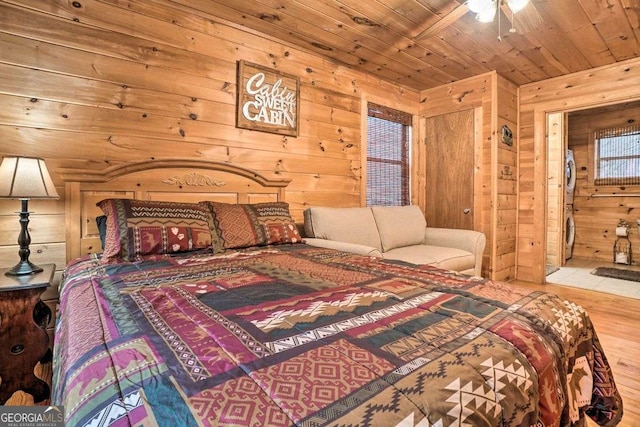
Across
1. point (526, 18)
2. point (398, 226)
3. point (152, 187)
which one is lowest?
point (398, 226)

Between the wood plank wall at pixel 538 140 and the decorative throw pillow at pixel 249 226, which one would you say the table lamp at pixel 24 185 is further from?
the wood plank wall at pixel 538 140

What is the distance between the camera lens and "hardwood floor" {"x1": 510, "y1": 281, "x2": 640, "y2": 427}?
168 centimetres

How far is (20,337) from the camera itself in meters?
1.49

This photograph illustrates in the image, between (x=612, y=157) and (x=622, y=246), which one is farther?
(x=612, y=157)

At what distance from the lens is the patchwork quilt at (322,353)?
0.57 metres

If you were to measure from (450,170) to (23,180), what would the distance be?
387cm

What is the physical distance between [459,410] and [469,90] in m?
3.94

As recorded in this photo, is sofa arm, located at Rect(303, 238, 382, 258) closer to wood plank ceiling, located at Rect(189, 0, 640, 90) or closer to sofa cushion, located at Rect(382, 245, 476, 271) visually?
sofa cushion, located at Rect(382, 245, 476, 271)

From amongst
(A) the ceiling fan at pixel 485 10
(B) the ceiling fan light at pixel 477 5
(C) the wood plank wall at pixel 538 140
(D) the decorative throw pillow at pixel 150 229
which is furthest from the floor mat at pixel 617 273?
(D) the decorative throw pillow at pixel 150 229

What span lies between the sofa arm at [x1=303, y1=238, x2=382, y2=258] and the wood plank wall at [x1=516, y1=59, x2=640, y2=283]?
2603 mm

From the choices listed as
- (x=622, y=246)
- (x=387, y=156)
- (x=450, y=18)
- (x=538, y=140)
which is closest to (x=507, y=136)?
(x=538, y=140)

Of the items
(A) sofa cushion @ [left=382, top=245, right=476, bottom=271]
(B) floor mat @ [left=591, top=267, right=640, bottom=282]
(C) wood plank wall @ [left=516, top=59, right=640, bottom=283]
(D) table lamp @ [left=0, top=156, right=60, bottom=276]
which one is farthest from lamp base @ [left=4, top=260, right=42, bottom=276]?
(B) floor mat @ [left=591, top=267, right=640, bottom=282]

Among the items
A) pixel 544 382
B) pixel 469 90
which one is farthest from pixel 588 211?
pixel 544 382

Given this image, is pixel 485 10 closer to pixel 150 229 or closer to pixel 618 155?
pixel 150 229
